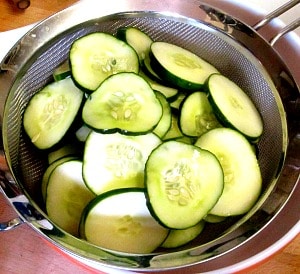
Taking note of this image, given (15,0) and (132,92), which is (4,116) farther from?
(15,0)

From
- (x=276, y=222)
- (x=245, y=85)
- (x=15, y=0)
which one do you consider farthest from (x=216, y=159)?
(x=15, y=0)

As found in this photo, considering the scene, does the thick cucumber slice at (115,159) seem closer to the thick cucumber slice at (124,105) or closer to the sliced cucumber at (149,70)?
the thick cucumber slice at (124,105)

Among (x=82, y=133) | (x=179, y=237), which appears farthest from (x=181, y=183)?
(x=82, y=133)

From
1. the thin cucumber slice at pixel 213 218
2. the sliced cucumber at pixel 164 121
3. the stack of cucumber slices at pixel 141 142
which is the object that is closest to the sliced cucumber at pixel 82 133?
the stack of cucumber slices at pixel 141 142

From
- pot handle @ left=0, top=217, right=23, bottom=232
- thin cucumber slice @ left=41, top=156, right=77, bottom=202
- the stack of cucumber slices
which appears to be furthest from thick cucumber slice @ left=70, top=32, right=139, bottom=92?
pot handle @ left=0, top=217, right=23, bottom=232

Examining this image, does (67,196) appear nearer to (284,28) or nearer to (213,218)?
(213,218)

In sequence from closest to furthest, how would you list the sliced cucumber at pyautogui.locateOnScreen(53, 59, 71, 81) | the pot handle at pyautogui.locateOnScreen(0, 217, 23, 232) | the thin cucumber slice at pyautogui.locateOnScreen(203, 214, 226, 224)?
1. the pot handle at pyautogui.locateOnScreen(0, 217, 23, 232)
2. the thin cucumber slice at pyautogui.locateOnScreen(203, 214, 226, 224)
3. the sliced cucumber at pyautogui.locateOnScreen(53, 59, 71, 81)

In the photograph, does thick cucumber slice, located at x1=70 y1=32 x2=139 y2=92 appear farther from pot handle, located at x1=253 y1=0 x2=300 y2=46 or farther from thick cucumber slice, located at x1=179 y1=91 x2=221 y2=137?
pot handle, located at x1=253 y1=0 x2=300 y2=46
